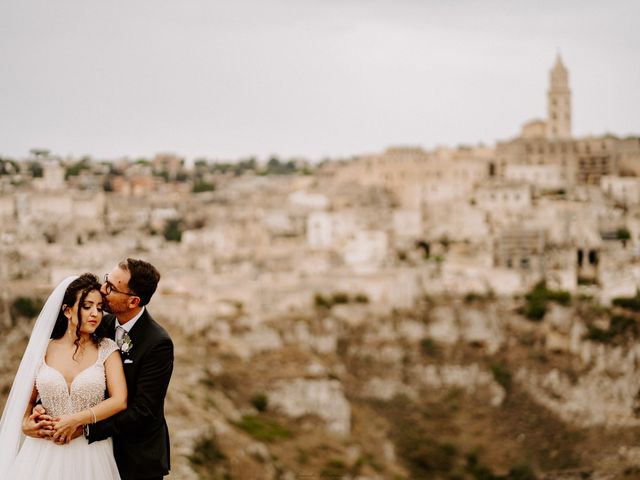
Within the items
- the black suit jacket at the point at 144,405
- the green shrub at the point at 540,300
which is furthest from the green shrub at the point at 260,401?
the black suit jacket at the point at 144,405

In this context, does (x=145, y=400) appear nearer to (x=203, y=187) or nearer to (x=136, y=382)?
(x=136, y=382)

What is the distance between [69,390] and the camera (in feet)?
15.9

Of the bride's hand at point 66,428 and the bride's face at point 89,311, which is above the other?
the bride's face at point 89,311

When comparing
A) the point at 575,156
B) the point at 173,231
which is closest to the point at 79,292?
the point at 173,231

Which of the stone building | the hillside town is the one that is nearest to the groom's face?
the hillside town

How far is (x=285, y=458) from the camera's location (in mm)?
31656

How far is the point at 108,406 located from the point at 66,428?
213mm

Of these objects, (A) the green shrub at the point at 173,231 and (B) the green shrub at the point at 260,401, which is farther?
(A) the green shrub at the point at 173,231

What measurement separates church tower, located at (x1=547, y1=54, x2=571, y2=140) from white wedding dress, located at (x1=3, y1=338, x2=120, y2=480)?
6806cm

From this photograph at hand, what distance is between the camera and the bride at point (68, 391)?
4.84 m

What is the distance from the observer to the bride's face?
484 cm

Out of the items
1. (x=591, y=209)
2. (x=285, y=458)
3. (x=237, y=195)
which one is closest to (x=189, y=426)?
(x=285, y=458)

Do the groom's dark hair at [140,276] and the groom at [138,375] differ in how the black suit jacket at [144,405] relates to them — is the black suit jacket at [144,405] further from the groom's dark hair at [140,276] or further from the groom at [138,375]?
the groom's dark hair at [140,276]

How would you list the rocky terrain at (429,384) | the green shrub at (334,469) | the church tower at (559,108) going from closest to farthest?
the green shrub at (334,469)
the rocky terrain at (429,384)
the church tower at (559,108)
